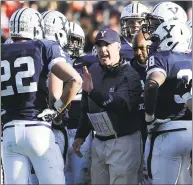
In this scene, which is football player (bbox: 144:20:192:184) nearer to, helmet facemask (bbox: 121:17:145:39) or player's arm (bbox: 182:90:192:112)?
player's arm (bbox: 182:90:192:112)

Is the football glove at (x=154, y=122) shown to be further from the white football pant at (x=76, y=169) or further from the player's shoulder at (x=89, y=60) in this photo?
the player's shoulder at (x=89, y=60)

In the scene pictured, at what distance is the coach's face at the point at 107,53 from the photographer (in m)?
6.18

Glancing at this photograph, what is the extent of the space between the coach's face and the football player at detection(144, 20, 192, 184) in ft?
1.14

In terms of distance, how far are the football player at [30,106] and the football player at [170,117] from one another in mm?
651

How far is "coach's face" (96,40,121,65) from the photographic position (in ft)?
20.3

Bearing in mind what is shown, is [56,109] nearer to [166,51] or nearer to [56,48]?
[56,48]

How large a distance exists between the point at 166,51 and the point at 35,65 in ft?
3.51

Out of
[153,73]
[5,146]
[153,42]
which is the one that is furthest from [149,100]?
[5,146]

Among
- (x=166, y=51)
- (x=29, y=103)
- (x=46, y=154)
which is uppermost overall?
(x=166, y=51)

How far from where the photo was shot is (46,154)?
589cm

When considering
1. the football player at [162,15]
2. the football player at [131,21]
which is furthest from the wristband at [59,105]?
the football player at [131,21]

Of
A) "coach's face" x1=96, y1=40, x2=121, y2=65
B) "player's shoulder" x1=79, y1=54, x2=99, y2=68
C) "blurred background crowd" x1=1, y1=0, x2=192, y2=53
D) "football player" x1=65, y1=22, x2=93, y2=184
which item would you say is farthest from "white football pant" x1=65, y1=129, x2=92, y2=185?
"blurred background crowd" x1=1, y1=0, x2=192, y2=53

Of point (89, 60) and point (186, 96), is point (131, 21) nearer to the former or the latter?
point (89, 60)

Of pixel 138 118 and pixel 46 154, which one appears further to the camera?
Result: pixel 138 118
